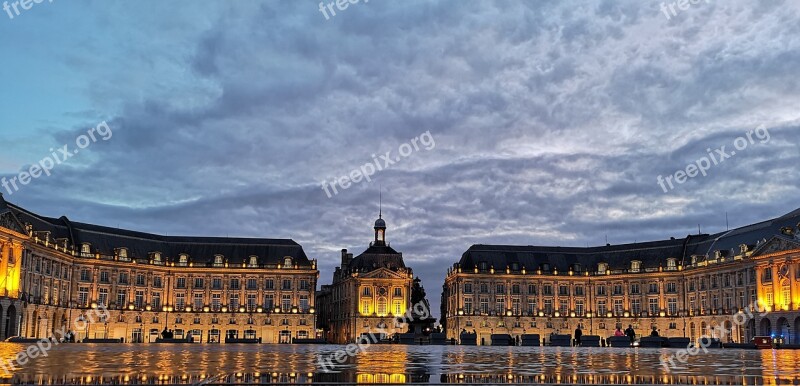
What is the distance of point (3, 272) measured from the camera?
257ft

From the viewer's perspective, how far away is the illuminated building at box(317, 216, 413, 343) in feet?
407

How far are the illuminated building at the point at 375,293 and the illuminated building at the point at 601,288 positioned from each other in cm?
922

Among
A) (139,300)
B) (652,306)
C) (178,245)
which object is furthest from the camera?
(178,245)

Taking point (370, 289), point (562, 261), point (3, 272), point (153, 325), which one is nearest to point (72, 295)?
point (153, 325)

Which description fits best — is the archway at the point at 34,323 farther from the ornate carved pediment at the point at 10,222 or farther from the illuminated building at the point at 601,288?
the illuminated building at the point at 601,288

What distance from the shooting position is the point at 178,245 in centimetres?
12094

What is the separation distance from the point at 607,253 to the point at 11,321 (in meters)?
88.7

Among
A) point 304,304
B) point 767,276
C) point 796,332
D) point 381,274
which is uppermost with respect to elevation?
point 381,274

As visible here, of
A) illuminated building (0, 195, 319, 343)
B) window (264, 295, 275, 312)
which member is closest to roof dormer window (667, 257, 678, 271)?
illuminated building (0, 195, 319, 343)

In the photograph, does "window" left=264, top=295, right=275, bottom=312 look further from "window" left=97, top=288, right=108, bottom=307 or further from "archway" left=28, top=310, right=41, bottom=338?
"archway" left=28, top=310, right=41, bottom=338

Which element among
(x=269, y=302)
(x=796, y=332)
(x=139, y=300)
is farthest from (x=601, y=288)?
(x=139, y=300)

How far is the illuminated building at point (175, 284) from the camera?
344 feet

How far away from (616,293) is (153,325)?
7267 cm

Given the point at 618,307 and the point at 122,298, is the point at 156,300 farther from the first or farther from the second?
the point at 618,307
